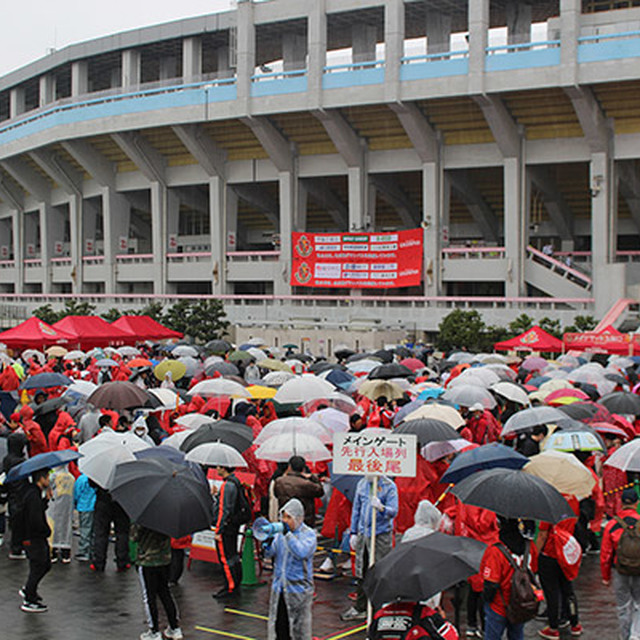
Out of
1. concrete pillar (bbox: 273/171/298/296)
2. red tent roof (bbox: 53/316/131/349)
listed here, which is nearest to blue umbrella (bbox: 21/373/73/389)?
red tent roof (bbox: 53/316/131/349)

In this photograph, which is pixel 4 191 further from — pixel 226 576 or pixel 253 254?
pixel 226 576

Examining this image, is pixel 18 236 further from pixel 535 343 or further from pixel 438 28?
pixel 535 343

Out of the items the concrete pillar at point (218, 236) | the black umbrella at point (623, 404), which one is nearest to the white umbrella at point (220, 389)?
the black umbrella at point (623, 404)

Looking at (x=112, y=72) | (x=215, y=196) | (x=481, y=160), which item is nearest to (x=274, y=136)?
(x=215, y=196)

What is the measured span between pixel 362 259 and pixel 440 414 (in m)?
33.4

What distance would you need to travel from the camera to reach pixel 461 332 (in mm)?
36938

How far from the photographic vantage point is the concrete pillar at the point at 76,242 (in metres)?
59.2

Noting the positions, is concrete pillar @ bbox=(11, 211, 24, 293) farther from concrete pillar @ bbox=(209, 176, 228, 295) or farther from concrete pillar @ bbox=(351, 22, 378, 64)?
concrete pillar @ bbox=(351, 22, 378, 64)

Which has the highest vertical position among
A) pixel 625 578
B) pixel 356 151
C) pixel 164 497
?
pixel 356 151

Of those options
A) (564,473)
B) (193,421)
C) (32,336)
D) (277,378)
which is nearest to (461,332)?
(32,336)

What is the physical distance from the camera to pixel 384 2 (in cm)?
4322

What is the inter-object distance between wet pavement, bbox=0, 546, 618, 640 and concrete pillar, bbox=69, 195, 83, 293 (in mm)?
48874

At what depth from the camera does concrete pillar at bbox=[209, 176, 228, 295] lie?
51719mm

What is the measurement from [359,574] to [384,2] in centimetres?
3725
